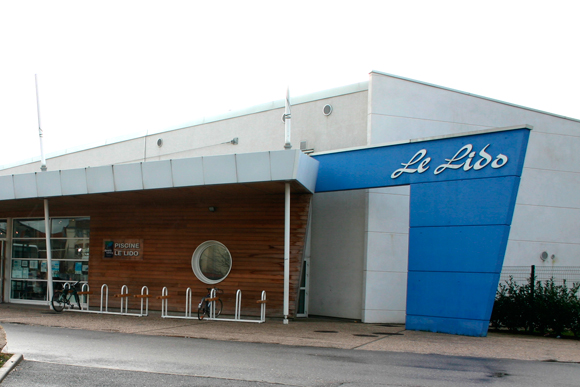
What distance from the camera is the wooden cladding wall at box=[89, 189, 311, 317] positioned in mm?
15633

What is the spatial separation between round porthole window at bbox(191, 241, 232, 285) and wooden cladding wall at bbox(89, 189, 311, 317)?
172mm

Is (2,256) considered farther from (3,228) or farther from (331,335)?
(331,335)

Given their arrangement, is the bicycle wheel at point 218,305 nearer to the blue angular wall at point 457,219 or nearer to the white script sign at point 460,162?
the blue angular wall at point 457,219

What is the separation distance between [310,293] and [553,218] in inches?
336

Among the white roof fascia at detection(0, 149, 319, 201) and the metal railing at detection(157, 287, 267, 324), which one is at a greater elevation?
the white roof fascia at detection(0, 149, 319, 201)

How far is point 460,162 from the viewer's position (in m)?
12.8

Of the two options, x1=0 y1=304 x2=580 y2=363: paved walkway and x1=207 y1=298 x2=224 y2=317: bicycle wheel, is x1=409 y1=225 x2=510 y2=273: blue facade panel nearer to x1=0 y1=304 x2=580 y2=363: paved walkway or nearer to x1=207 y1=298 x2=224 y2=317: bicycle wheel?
x1=0 y1=304 x2=580 y2=363: paved walkway

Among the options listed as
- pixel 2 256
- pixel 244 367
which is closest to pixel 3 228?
pixel 2 256

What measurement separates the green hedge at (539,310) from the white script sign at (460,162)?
12.4ft

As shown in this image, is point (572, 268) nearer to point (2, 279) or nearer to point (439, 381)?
point (439, 381)

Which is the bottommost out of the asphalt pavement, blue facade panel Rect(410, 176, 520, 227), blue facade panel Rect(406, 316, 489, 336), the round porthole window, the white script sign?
blue facade panel Rect(406, 316, 489, 336)

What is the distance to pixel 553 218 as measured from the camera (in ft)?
61.0

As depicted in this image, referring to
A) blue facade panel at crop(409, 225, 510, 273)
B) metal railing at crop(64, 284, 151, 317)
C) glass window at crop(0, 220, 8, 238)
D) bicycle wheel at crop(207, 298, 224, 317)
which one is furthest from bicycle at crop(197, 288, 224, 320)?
glass window at crop(0, 220, 8, 238)

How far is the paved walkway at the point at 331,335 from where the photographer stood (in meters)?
10.2
